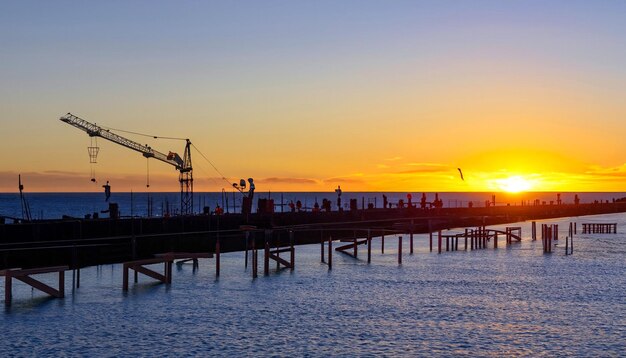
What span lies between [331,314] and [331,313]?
0.28 m

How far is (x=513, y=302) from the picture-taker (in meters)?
41.9

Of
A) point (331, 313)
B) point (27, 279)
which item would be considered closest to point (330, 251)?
point (331, 313)

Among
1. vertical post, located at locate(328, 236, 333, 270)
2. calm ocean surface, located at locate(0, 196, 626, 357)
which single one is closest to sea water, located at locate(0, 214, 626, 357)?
calm ocean surface, located at locate(0, 196, 626, 357)

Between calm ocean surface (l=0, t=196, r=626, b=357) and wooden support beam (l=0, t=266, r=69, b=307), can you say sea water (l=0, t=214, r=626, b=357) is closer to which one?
calm ocean surface (l=0, t=196, r=626, b=357)

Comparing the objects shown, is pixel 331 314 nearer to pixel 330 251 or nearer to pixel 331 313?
pixel 331 313

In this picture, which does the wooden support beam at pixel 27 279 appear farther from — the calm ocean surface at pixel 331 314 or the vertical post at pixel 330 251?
the vertical post at pixel 330 251

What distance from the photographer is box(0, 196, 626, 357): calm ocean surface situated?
30.5 meters

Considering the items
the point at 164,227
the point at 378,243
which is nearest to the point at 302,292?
the point at 164,227

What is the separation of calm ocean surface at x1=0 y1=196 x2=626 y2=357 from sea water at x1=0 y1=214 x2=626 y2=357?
6cm

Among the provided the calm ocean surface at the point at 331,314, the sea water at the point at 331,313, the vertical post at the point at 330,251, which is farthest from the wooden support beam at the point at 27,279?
the vertical post at the point at 330,251

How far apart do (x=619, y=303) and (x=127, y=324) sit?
25.6m

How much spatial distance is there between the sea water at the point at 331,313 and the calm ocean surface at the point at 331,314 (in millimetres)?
55

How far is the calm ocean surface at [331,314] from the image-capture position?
30.5 m

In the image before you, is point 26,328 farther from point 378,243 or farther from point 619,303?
point 378,243
